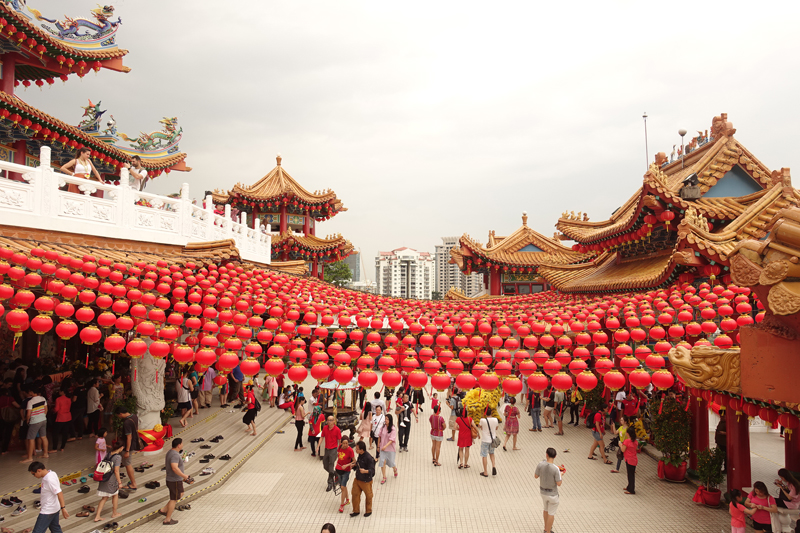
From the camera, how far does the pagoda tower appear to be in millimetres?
27000

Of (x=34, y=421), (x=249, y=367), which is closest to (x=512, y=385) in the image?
(x=249, y=367)

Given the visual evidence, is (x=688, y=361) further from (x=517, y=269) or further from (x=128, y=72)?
(x=517, y=269)

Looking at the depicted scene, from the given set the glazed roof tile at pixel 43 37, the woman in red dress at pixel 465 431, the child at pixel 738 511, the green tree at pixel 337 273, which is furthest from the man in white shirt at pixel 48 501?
the green tree at pixel 337 273

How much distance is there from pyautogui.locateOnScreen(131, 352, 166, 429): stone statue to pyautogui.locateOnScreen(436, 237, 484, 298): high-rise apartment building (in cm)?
9927

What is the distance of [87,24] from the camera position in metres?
15.1

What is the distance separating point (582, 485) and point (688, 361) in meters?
5.98

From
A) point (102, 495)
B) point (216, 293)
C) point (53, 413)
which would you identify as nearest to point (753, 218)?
point (216, 293)

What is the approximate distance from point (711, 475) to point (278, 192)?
25.0 meters

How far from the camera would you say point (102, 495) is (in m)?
7.62

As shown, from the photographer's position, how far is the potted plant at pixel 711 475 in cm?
866

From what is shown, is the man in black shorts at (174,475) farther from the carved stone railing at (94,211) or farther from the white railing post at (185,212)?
the white railing post at (185,212)

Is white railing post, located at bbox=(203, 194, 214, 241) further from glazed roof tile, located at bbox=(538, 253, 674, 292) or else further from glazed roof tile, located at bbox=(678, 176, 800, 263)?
glazed roof tile, located at bbox=(538, 253, 674, 292)

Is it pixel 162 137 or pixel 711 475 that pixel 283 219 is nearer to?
pixel 162 137

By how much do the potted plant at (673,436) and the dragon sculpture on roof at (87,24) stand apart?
64.5ft
